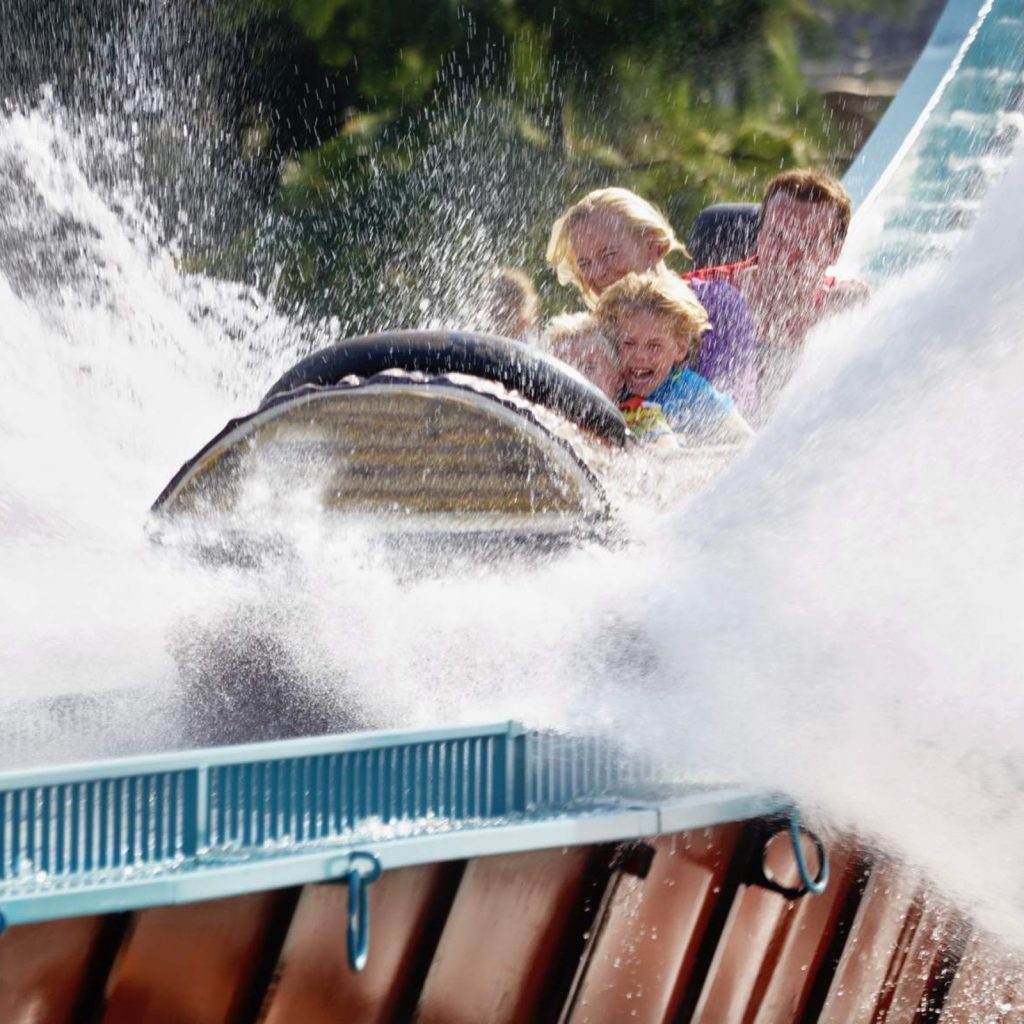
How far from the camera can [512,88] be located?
16.1ft

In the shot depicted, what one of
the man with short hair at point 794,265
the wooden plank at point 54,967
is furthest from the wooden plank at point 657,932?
the man with short hair at point 794,265

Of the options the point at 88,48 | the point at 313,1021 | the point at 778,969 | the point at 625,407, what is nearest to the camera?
the point at 313,1021

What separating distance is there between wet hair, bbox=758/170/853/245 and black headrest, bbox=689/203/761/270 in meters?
0.26

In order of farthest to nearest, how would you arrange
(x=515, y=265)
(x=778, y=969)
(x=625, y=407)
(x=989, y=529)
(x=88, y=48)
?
(x=88, y=48) < (x=515, y=265) < (x=625, y=407) < (x=989, y=529) < (x=778, y=969)

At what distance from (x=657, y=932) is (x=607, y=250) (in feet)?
4.41

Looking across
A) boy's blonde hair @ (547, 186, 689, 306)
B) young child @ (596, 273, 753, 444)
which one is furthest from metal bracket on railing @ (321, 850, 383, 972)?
boy's blonde hair @ (547, 186, 689, 306)

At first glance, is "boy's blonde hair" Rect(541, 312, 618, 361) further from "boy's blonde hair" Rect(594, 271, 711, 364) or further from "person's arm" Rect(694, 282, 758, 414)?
"person's arm" Rect(694, 282, 758, 414)

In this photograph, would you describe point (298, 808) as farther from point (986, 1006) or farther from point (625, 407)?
point (625, 407)

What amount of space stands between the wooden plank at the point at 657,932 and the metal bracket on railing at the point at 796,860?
0.08 ft

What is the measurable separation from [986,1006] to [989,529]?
457 millimetres

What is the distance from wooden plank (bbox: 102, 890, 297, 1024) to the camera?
100 centimetres

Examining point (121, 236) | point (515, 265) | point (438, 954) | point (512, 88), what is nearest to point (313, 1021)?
point (438, 954)

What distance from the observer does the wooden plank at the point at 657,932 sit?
1.18 m

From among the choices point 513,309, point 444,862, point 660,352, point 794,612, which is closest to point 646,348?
point 660,352
